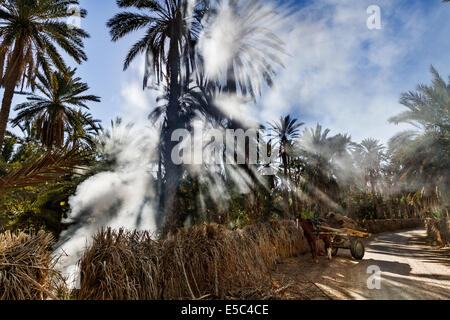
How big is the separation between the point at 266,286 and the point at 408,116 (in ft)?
51.8

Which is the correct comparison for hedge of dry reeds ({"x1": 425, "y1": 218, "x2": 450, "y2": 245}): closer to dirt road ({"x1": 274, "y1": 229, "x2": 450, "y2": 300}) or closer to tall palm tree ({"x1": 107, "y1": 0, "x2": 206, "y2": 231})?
dirt road ({"x1": 274, "y1": 229, "x2": 450, "y2": 300})

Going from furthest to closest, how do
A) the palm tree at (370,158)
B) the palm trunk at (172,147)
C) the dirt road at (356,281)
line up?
→ 1. the palm tree at (370,158)
2. the palm trunk at (172,147)
3. the dirt road at (356,281)

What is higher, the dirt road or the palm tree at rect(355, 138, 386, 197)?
the palm tree at rect(355, 138, 386, 197)

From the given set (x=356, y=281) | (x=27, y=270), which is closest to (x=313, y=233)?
(x=356, y=281)

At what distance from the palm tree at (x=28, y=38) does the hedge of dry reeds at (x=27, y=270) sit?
12955mm

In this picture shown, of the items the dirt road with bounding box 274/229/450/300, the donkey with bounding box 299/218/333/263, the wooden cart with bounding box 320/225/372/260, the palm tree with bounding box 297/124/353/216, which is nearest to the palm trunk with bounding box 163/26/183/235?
the dirt road with bounding box 274/229/450/300

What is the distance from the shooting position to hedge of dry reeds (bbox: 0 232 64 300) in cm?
217

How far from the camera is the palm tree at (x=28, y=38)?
39.2 feet

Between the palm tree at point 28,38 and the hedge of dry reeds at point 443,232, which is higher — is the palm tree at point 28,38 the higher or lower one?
the higher one

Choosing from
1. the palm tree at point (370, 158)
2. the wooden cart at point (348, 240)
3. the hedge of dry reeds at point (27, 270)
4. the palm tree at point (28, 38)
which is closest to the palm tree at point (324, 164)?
the palm tree at point (370, 158)

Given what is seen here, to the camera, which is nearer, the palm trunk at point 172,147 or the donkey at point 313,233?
the donkey at point 313,233

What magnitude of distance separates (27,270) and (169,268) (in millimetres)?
2188

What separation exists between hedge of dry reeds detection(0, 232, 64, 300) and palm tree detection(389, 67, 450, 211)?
1761 centimetres

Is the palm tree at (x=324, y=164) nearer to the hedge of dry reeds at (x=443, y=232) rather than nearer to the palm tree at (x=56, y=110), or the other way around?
the hedge of dry reeds at (x=443, y=232)
